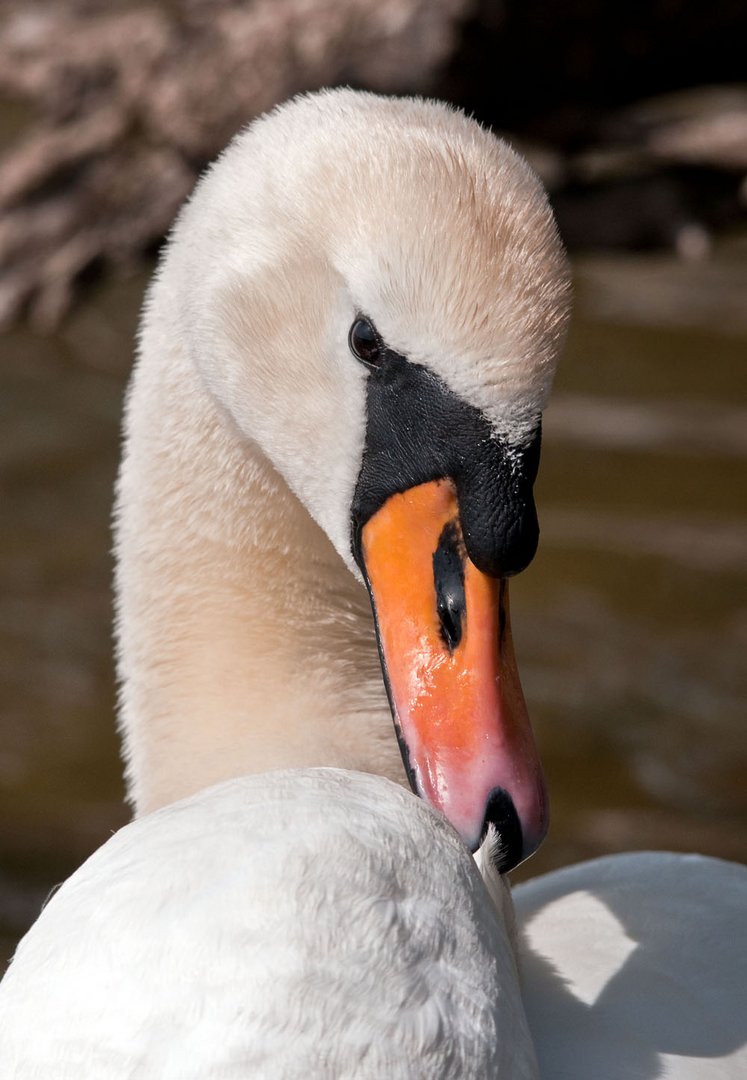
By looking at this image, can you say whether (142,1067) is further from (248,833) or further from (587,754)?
(587,754)

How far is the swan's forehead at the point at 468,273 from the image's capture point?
159 centimetres

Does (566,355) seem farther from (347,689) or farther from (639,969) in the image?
(639,969)

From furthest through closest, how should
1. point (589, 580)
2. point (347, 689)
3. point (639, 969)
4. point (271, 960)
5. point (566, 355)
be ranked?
point (566, 355) → point (589, 580) → point (347, 689) → point (639, 969) → point (271, 960)

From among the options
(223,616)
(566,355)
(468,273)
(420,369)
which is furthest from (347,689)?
(566,355)

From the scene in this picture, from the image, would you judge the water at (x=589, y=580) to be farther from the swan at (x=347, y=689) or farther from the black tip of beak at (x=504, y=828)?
the black tip of beak at (x=504, y=828)

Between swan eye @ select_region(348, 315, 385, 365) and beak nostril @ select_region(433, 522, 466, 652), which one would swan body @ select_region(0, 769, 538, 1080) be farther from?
swan eye @ select_region(348, 315, 385, 365)

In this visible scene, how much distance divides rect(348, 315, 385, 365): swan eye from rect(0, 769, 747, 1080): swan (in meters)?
0.44

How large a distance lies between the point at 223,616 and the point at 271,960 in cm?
72

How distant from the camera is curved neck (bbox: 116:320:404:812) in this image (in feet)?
6.36

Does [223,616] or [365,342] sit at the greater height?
[365,342]

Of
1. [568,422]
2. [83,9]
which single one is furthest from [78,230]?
[568,422]

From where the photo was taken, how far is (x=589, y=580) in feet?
15.8

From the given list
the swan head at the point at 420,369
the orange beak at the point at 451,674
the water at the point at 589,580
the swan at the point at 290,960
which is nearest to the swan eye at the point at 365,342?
the swan head at the point at 420,369

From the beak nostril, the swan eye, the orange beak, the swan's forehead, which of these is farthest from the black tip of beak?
the swan eye
